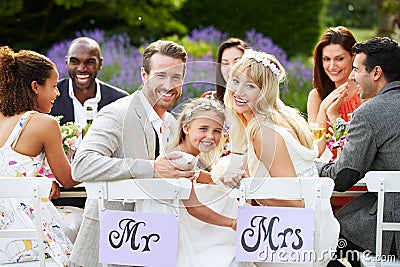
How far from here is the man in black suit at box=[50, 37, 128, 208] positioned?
472 centimetres

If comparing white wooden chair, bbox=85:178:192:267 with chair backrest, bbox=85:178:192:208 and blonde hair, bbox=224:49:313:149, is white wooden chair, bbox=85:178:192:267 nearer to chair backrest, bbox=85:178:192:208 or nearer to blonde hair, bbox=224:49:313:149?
chair backrest, bbox=85:178:192:208

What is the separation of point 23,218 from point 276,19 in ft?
26.2

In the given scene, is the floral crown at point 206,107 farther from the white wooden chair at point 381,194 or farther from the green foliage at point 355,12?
the green foliage at point 355,12

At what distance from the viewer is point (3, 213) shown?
3322 millimetres

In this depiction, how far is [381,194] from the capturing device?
121 inches

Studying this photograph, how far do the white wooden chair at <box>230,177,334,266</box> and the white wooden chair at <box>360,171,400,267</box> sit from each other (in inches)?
8.6

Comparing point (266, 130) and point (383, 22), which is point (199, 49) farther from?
point (266, 130)

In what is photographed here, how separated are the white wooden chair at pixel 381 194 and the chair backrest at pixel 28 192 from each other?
1.31 metres

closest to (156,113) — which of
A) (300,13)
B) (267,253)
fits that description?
(267,253)

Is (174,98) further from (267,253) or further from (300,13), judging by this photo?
(300,13)

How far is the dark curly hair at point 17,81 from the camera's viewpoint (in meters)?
3.45

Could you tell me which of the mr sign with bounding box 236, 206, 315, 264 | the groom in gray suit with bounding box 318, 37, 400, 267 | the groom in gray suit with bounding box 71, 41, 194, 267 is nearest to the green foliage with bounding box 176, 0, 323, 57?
the groom in gray suit with bounding box 318, 37, 400, 267

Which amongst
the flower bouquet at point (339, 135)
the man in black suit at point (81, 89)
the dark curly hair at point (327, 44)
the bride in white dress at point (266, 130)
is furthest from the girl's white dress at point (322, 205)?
the man in black suit at point (81, 89)

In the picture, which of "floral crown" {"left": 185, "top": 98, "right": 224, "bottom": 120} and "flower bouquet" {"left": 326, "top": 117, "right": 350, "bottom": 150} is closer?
"floral crown" {"left": 185, "top": 98, "right": 224, "bottom": 120}
